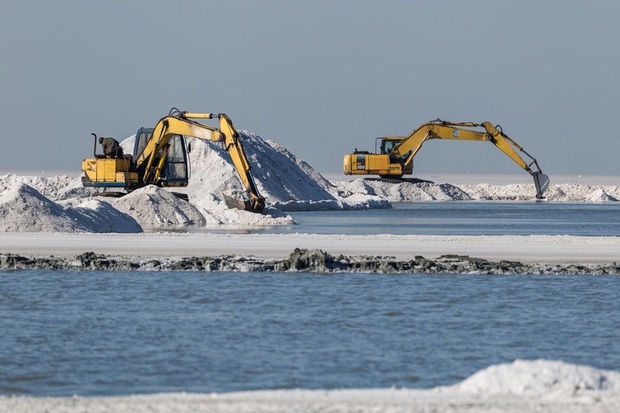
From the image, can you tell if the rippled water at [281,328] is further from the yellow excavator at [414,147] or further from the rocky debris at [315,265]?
the yellow excavator at [414,147]

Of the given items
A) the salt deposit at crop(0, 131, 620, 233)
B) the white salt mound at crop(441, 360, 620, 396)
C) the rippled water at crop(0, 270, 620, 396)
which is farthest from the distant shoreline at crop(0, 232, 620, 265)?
the white salt mound at crop(441, 360, 620, 396)

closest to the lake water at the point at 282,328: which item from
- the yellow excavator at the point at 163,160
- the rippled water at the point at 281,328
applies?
the rippled water at the point at 281,328

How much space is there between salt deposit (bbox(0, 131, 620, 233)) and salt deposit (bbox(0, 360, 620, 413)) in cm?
1930

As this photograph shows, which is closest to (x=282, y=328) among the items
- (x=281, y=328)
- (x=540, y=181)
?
(x=281, y=328)

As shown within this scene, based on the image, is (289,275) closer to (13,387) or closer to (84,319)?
(84,319)

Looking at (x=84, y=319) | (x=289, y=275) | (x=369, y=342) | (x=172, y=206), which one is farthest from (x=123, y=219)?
(x=369, y=342)

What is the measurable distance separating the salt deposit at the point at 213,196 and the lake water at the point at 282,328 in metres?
9.28

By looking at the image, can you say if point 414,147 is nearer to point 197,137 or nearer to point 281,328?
point 197,137

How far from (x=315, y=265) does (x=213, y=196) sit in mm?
24295

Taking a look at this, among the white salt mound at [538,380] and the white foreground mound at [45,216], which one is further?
the white foreground mound at [45,216]

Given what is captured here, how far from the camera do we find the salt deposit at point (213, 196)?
2875cm

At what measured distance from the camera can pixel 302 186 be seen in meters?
62.7

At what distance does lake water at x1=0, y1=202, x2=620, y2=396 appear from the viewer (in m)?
10.7

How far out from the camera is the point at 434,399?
28.4ft
